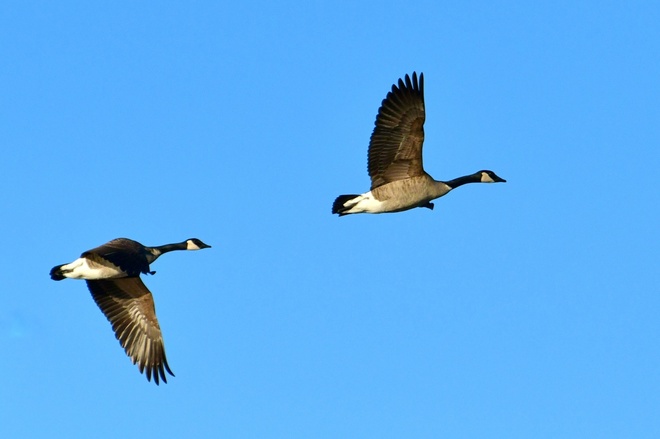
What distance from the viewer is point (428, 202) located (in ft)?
65.7

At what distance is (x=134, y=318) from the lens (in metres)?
20.3

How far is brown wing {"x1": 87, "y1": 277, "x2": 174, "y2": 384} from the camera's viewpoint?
20094 mm

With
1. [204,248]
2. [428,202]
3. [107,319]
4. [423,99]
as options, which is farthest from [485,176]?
[107,319]

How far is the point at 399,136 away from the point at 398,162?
48 centimetres

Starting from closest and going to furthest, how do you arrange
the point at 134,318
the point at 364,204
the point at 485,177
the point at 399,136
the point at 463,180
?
the point at 399,136 < the point at 364,204 < the point at 134,318 < the point at 463,180 < the point at 485,177

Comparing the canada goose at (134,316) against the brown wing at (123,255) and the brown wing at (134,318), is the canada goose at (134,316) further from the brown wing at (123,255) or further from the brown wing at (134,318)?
the brown wing at (123,255)

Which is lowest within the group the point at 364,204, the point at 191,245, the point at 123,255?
the point at 123,255

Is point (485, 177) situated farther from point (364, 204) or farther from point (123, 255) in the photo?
point (123, 255)

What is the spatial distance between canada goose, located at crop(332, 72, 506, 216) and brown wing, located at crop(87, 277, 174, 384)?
11.8 feet

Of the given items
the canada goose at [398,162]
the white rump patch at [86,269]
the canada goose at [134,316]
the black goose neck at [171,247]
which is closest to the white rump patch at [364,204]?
the canada goose at [398,162]

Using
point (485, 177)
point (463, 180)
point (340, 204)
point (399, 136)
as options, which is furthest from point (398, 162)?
point (485, 177)

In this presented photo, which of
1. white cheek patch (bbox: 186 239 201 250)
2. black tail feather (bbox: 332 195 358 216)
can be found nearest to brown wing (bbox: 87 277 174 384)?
white cheek patch (bbox: 186 239 201 250)

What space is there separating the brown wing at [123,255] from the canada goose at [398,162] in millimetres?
3125

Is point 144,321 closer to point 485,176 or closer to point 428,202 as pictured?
point 428,202
